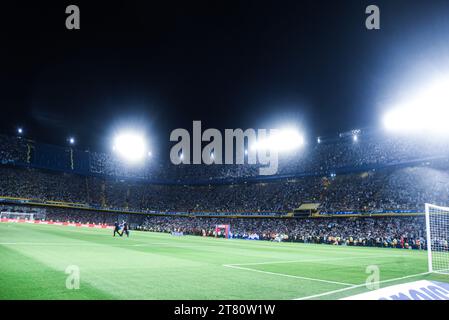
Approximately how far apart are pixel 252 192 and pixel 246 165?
7850 millimetres

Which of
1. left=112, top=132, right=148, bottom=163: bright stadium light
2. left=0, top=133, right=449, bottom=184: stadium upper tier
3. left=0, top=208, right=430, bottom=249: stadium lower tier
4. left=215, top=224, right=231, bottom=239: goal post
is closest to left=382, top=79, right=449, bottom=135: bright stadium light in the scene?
left=0, top=133, right=449, bottom=184: stadium upper tier

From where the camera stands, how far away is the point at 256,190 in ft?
224

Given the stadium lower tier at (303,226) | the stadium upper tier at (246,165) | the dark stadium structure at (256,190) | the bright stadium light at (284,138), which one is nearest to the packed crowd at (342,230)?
the stadium lower tier at (303,226)

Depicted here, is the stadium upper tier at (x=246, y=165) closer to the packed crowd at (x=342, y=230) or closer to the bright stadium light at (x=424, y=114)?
the bright stadium light at (x=424, y=114)

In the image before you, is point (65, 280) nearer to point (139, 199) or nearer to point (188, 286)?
point (188, 286)

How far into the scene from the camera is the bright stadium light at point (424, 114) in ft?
126

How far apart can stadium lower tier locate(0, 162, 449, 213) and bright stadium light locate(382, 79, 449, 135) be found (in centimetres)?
613

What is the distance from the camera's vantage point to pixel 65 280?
7.77 meters

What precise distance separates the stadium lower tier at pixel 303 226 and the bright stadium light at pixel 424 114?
13.9 m

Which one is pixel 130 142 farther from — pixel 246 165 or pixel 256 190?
pixel 256 190

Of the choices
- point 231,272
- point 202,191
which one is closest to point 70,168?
point 202,191

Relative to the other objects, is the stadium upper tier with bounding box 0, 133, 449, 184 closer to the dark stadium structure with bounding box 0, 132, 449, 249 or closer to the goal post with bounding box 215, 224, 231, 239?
the dark stadium structure with bounding box 0, 132, 449, 249

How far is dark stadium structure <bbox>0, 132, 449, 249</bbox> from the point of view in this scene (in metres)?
42.7

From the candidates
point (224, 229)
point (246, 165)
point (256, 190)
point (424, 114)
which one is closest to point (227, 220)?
point (224, 229)
